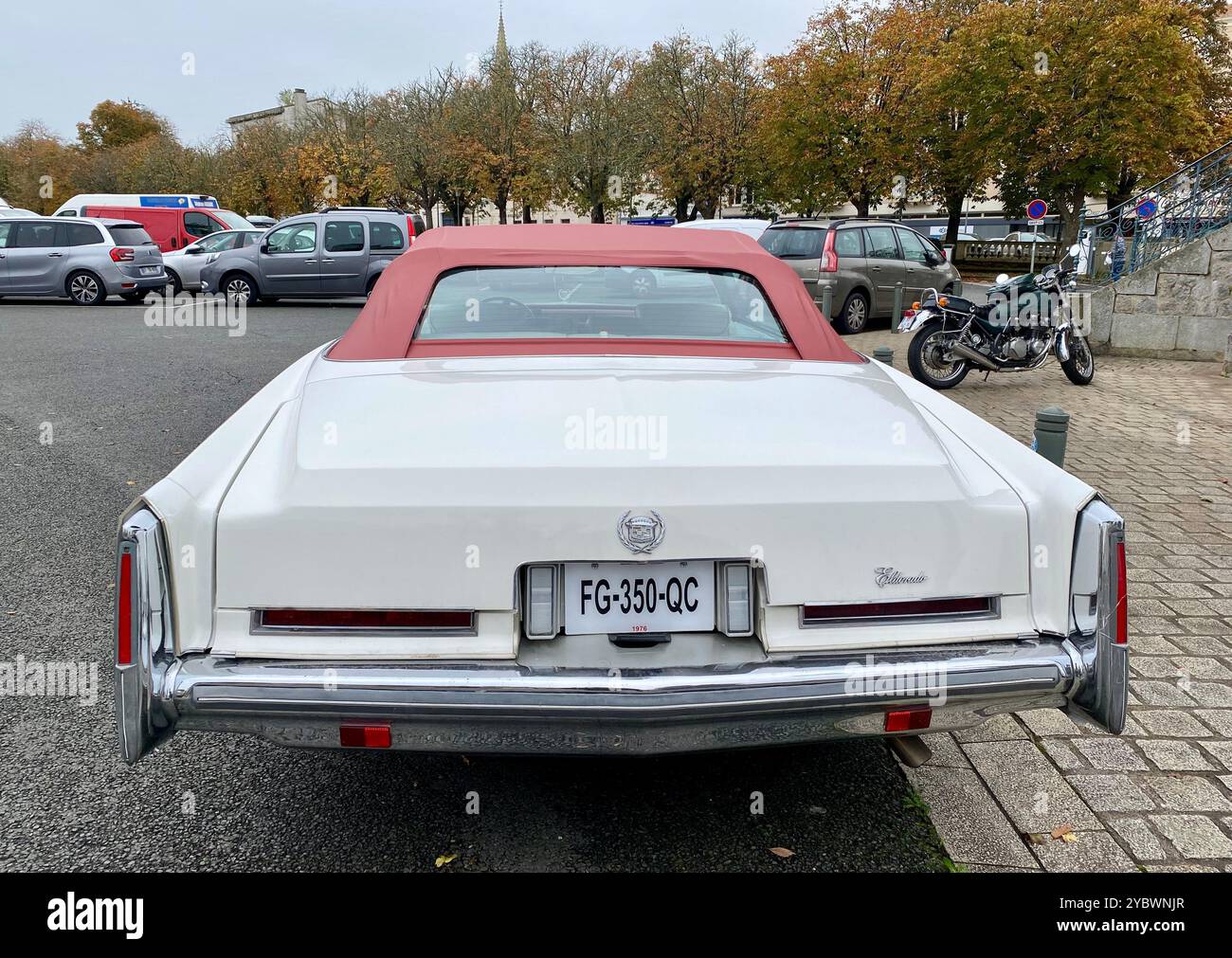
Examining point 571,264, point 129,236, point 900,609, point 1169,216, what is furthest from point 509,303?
point 129,236

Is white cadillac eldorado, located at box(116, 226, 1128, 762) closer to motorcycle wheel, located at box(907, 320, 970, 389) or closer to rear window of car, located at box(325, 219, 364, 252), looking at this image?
motorcycle wheel, located at box(907, 320, 970, 389)

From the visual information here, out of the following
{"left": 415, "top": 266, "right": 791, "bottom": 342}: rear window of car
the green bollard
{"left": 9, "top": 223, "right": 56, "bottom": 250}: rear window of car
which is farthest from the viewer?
{"left": 9, "top": 223, "right": 56, "bottom": 250}: rear window of car

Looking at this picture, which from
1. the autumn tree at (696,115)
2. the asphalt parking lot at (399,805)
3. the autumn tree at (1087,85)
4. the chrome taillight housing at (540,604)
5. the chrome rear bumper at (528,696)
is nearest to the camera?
the chrome rear bumper at (528,696)

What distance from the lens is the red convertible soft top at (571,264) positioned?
3443 millimetres


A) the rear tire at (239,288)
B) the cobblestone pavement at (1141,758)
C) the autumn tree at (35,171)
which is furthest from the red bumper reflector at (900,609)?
the autumn tree at (35,171)

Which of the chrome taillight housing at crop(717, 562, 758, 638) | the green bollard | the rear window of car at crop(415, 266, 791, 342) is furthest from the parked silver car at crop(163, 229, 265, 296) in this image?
the chrome taillight housing at crop(717, 562, 758, 638)

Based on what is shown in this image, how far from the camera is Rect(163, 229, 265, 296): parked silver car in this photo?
22.5m

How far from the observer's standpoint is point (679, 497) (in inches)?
92.0

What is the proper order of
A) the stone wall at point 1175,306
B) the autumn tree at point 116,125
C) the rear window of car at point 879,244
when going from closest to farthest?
1. the stone wall at point 1175,306
2. the rear window of car at point 879,244
3. the autumn tree at point 116,125

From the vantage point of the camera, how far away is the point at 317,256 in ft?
66.1

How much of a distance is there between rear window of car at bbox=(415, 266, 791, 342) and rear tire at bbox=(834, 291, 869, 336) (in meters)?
12.5

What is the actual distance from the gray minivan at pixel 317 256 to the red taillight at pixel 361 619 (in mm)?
18551

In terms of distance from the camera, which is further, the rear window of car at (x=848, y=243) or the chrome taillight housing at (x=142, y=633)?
the rear window of car at (x=848, y=243)

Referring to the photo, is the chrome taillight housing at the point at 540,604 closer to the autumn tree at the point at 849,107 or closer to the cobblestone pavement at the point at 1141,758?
the cobblestone pavement at the point at 1141,758
